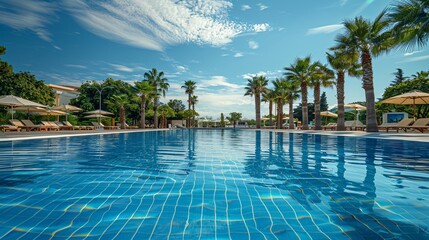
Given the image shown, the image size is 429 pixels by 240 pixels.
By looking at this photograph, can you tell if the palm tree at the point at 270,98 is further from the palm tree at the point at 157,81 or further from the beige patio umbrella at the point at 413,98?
the beige patio umbrella at the point at 413,98

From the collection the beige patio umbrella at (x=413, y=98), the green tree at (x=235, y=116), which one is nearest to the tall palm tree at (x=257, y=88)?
the green tree at (x=235, y=116)

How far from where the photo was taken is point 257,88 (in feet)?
130

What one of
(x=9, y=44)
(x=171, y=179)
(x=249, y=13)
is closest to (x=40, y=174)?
(x=171, y=179)

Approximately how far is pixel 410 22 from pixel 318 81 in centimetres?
1430

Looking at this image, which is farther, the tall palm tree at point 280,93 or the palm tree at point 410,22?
the tall palm tree at point 280,93

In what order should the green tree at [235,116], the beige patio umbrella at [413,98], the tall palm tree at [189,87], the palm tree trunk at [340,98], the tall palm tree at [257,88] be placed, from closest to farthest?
the beige patio umbrella at [413,98]
the palm tree trunk at [340,98]
the tall palm tree at [257,88]
the tall palm tree at [189,87]
the green tree at [235,116]

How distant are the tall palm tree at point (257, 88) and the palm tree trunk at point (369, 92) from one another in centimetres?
2156

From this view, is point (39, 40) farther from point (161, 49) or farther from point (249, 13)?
point (249, 13)

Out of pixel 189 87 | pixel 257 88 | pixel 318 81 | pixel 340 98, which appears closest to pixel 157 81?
pixel 189 87

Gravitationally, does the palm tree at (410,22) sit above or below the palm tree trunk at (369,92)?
above

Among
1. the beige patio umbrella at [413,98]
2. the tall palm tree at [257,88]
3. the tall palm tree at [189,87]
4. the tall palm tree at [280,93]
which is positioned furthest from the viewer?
the tall palm tree at [189,87]

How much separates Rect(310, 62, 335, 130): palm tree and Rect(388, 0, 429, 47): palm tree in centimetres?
1034

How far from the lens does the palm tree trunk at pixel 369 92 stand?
17.8 meters

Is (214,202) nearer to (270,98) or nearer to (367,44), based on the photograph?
(367,44)
